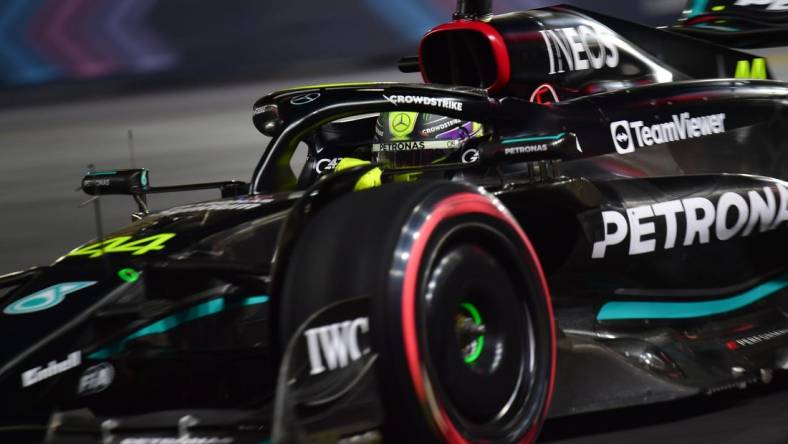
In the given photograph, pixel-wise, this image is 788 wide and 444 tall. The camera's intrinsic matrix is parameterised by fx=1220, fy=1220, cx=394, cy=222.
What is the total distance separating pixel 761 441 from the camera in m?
3.66

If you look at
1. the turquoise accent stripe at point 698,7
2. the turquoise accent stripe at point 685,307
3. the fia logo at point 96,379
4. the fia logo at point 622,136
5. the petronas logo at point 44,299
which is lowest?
the turquoise accent stripe at point 685,307

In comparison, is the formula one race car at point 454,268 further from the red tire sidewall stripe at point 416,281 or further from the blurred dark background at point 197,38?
the blurred dark background at point 197,38

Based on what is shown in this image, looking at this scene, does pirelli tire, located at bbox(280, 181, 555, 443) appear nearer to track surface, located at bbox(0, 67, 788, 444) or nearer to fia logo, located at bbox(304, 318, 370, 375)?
fia logo, located at bbox(304, 318, 370, 375)

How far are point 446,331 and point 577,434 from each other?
89 cm

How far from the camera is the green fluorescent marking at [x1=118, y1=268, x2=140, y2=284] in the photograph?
356 cm

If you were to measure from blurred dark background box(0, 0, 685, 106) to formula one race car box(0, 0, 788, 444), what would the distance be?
10152mm

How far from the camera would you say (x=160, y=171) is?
1020cm

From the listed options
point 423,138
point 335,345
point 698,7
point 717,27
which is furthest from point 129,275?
point 698,7

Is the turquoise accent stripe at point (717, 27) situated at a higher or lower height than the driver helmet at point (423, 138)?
higher

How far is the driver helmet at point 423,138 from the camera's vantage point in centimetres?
463

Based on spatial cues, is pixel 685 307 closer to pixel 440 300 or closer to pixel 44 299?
pixel 440 300

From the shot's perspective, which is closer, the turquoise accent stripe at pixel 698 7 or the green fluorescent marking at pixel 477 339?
the green fluorescent marking at pixel 477 339

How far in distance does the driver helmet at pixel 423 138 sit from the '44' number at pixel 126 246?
1.11m

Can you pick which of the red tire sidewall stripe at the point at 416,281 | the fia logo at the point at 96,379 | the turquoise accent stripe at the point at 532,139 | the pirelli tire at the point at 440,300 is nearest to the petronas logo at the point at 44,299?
the fia logo at the point at 96,379
